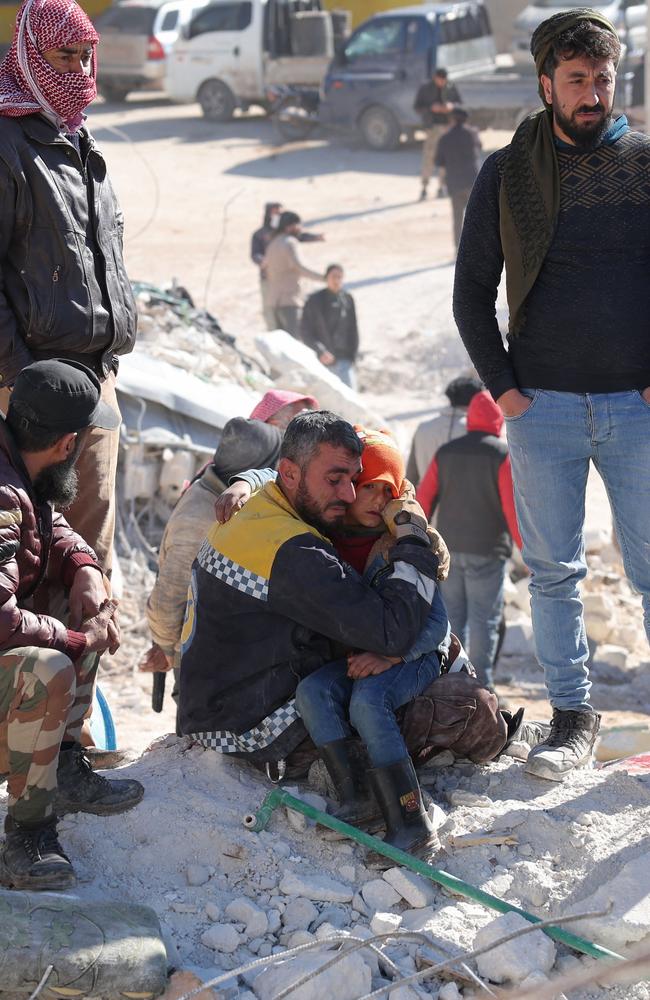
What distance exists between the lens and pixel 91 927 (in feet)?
11.0

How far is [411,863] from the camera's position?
3689 millimetres

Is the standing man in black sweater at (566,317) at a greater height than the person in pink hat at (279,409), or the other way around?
the standing man in black sweater at (566,317)

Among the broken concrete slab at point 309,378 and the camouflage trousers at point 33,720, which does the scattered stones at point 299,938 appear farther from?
the broken concrete slab at point 309,378

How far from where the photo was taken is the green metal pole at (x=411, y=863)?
3.44 m

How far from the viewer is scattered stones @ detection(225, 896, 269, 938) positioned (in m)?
3.59

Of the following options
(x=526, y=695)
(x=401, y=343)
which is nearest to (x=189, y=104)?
(x=401, y=343)

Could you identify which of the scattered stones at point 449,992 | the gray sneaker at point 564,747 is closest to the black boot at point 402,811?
the scattered stones at point 449,992

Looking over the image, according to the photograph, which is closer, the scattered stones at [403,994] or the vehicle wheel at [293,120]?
the scattered stones at [403,994]

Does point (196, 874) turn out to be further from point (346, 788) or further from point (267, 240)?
point (267, 240)

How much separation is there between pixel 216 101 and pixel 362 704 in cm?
2309

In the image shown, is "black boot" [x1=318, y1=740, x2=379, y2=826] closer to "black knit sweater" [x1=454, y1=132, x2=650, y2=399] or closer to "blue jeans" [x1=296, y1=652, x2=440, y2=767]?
"blue jeans" [x1=296, y1=652, x2=440, y2=767]

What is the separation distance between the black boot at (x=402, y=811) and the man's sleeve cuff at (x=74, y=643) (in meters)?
0.92

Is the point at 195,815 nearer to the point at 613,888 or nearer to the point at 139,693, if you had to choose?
the point at 613,888

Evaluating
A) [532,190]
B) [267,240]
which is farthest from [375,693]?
[267,240]
